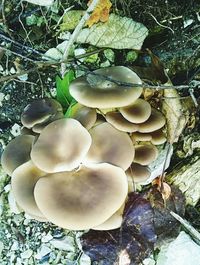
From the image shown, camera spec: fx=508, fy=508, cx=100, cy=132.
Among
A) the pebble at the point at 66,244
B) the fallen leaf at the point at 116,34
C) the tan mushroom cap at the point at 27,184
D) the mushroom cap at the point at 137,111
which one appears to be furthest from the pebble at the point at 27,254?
the fallen leaf at the point at 116,34

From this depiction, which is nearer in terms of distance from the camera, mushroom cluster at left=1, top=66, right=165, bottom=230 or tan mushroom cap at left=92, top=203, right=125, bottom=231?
mushroom cluster at left=1, top=66, right=165, bottom=230

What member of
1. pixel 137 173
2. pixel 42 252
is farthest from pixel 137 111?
pixel 42 252

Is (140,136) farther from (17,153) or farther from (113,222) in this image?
(17,153)

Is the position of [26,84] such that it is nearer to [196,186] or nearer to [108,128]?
[108,128]

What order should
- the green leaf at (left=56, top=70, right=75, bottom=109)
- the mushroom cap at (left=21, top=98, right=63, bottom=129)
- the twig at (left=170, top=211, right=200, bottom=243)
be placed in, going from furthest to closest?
the twig at (left=170, top=211, right=200, bottom=243)
the green leaf at (left=56, top=70, right=75, bottom=109)
the mushroom cap at (left=21, top=98, right=63, bottom=129)

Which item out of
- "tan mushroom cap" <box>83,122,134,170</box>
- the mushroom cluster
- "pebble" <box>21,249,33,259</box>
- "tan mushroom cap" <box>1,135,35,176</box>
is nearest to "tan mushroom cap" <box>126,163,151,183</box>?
the mushroom cluster

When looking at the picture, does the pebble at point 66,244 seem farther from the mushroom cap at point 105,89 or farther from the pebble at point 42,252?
the mushroom cap at point 105,89

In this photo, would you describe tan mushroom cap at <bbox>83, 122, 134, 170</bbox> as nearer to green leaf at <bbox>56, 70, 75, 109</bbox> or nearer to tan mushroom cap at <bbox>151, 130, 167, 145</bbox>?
tan mushroom cap at <bbox>151, 130, 167, 145</bbox>

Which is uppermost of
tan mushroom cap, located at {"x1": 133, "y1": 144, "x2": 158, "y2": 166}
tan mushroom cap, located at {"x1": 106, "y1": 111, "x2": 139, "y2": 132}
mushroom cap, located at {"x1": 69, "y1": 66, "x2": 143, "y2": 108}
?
mushroom cap, located at {"x1": 69, "y1": 66, "x2": 143, "y2": 108}
